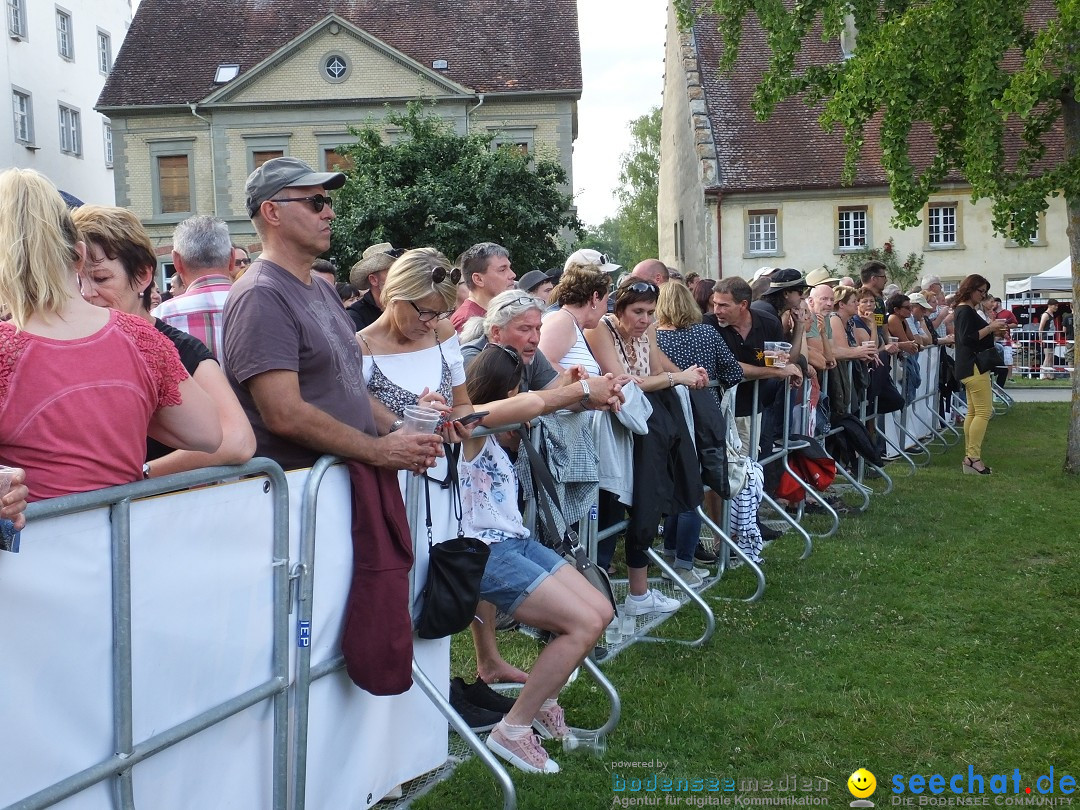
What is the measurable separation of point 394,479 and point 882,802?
2190mm

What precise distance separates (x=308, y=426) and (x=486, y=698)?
1913mm

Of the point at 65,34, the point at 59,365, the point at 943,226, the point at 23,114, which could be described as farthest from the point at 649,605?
the point at 65,34

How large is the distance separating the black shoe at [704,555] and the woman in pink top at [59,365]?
19.4 feet

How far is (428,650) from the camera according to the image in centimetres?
430

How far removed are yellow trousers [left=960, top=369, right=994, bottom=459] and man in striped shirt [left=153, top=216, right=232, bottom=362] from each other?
32.4ft

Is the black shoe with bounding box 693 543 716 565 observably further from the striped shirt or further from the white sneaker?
the striped shirt

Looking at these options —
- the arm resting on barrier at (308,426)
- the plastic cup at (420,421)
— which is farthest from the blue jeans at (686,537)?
the arm resting on barrier at (308,426)

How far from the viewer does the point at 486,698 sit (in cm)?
495

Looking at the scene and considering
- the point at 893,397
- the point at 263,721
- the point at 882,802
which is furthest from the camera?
the point at 893,397

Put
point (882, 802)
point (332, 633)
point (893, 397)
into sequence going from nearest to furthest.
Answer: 1. point (332, 633)
2. point (882, 802)
3. point (893, 397)

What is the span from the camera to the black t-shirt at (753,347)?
8422 mm

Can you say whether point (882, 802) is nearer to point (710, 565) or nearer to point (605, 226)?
point (710, 565)

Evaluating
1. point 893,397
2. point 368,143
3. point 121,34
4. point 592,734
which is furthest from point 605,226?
point 592,734

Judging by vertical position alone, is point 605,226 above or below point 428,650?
above
